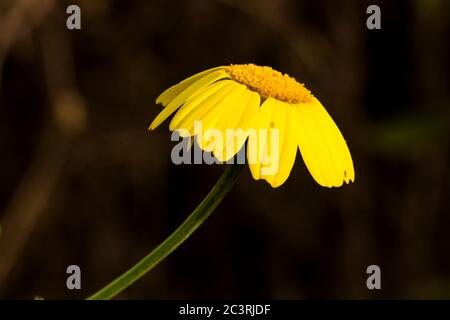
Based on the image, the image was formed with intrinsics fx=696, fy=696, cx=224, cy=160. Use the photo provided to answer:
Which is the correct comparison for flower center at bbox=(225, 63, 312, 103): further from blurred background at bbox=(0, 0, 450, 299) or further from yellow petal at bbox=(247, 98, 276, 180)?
blurred background at bbox=(0, 0, 450, 299)

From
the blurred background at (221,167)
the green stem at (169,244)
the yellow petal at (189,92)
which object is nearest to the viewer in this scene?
the green stem at (169,244)

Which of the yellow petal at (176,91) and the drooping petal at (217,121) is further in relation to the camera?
the yellow petal at (176,91)

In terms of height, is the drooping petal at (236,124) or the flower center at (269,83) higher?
the flower center at (269,83)

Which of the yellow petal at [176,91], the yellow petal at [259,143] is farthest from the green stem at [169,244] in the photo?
the yellow petal at [176,91]

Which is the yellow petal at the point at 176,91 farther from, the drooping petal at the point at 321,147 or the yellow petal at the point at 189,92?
the drooping petal at the point at 321,147

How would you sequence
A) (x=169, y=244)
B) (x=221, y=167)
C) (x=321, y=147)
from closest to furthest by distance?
(x=169, y=244) < (x=321, y=147) < (x=221, y=167)

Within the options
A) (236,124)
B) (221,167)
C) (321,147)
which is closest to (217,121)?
(236,124)

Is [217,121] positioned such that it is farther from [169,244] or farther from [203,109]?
[169,244]
